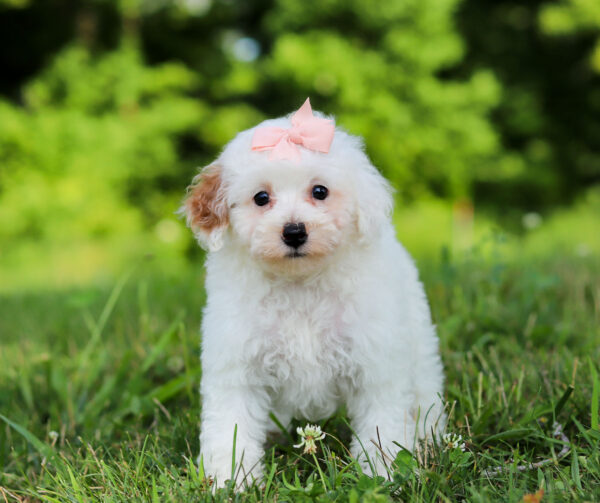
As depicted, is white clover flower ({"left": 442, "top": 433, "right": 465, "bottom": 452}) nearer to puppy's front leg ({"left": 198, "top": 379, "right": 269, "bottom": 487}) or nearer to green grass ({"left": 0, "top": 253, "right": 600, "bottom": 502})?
green grass ({"left": 0, "top": 253, "right": 600, "bottom": 502})

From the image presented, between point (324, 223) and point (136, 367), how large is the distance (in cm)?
191

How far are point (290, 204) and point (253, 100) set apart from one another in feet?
50.4

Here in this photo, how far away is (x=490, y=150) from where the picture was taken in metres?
16.2

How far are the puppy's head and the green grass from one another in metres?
0.80

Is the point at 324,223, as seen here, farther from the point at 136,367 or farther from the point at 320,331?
the point at 136,367

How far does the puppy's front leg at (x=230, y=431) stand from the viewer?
255cm

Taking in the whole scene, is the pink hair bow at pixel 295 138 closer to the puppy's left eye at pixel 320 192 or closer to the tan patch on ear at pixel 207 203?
the puppy's left eye at pixel 320 192

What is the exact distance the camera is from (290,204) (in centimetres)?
262

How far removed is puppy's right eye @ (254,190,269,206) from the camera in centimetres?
268

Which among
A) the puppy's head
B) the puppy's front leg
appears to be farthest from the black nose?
the puppy's front leg

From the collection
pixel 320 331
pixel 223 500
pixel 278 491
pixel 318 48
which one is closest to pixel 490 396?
pixel 320 331

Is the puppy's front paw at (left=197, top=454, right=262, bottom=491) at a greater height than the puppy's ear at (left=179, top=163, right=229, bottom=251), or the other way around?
the puppy's ear at (left=179, top=163, right=229, bottom=251)

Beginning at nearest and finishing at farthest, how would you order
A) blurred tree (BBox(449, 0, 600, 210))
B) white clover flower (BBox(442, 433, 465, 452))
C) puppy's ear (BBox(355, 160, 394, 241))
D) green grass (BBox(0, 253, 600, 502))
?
green grass (BBox(0, 253, 600, 502)), white clover flower (BBox(442, 433, 465, 452)), puppy's ear (BBox(355, 160, 394, 241)), blurred tree (BBox(449, 0, 600, 210))

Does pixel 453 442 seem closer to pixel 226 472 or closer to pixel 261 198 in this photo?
pixel 226 472
